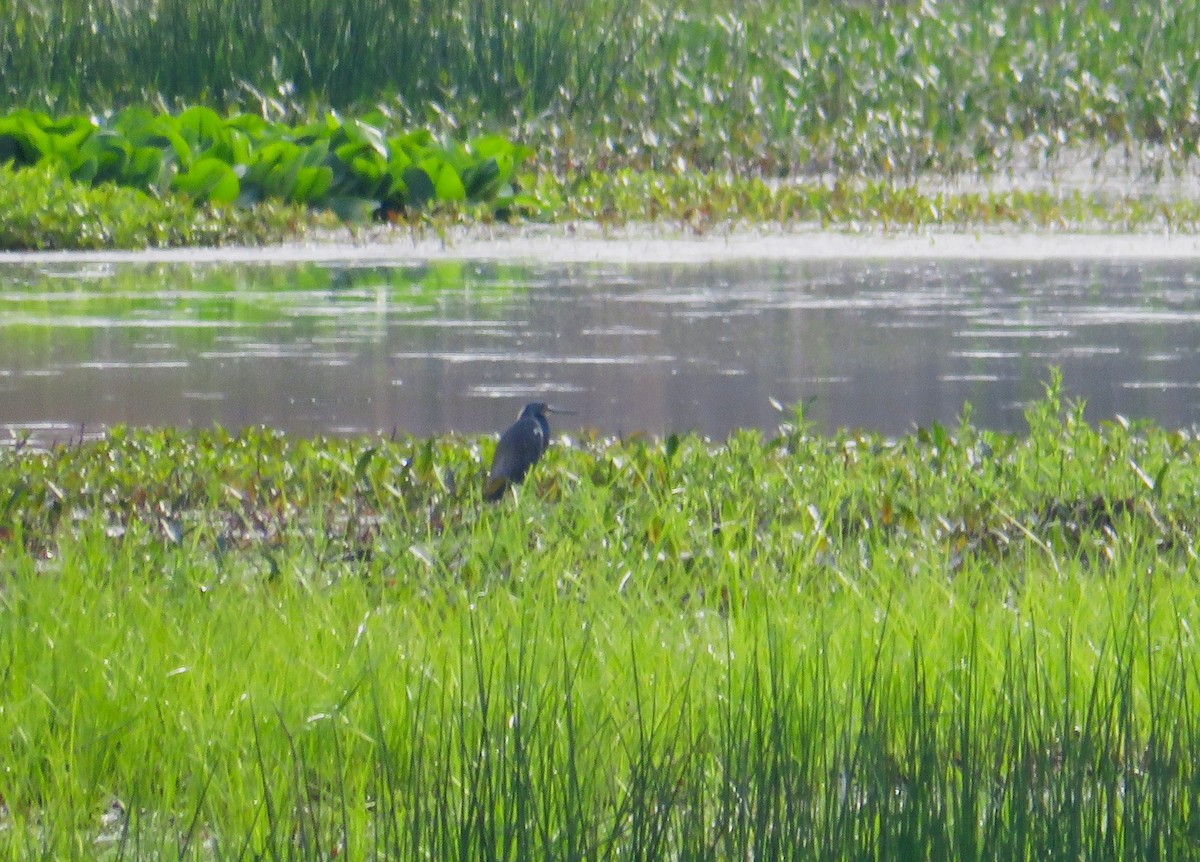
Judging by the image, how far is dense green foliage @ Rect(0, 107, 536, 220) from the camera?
15070mm

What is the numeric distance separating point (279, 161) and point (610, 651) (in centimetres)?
1149

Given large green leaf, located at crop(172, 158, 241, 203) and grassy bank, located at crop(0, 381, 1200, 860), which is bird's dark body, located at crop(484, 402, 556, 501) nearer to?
grassy bank, located at crop(0, 381, 1200, 860)

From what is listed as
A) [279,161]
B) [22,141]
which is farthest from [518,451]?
[22,141]

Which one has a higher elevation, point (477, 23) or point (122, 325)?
point (477, 23)

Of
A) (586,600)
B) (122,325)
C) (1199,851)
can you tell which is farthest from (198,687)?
(122,325)

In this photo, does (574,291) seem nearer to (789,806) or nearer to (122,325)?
(122,325)

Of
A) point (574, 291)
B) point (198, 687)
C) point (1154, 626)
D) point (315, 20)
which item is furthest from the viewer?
point (315, 20)

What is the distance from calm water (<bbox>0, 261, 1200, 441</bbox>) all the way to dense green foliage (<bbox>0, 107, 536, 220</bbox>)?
2.18m

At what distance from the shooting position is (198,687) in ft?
13.5

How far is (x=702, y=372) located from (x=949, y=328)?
1.76m

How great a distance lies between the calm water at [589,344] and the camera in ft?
28.1

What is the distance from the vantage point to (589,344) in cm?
1005

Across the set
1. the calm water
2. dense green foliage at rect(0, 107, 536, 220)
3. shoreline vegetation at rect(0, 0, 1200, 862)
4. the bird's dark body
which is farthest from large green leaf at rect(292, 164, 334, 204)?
the bird's dark body

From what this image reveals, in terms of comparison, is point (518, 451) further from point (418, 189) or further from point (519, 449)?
point (418, 189)
